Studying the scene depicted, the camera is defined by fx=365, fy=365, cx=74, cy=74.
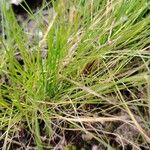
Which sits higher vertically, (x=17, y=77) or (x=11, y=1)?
(x=11, y=1)

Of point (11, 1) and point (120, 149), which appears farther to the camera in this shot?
point (11, 1)

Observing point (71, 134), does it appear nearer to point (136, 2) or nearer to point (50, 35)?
point (50, 35)

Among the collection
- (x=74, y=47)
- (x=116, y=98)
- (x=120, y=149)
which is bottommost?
(x=120, y=149)

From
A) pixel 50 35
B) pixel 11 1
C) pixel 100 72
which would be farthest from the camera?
pixel 11 1

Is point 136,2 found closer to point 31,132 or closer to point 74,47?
point 74,47

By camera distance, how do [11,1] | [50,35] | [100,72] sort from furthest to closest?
[11,1]
[100,72]
[50,35]

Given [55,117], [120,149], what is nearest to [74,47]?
[55,117]
